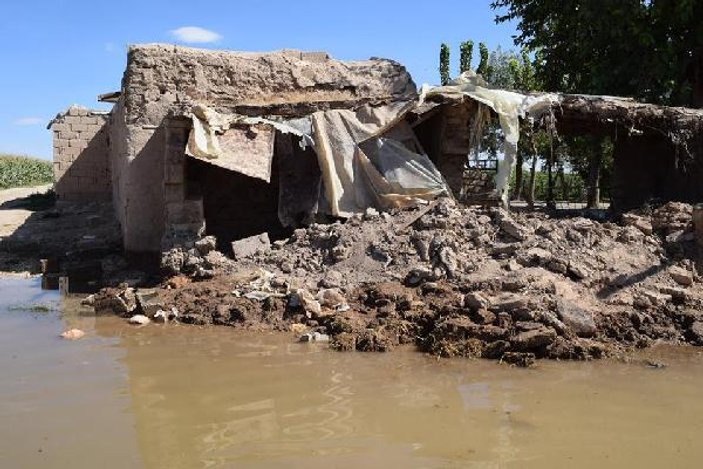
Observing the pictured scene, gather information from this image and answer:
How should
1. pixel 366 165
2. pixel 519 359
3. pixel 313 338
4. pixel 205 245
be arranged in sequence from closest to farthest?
pixel 519 359 → pixel 313 338 → pixel 205 245 → pixel 366 165

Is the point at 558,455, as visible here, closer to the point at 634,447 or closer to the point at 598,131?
the point at 634,447

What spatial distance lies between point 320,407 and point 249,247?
4.44 metres

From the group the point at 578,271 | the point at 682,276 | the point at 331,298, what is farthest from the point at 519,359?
the point at 682,276

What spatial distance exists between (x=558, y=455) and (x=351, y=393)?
1591 mm

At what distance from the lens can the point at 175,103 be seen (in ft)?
33.4

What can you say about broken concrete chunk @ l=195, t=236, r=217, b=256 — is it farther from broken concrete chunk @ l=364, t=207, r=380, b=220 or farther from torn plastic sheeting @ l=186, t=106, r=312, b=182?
broken concrete chunk @ l=364, t=207, r=380, b=220

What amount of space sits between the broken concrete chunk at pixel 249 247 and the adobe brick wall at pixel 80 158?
9.07 metres

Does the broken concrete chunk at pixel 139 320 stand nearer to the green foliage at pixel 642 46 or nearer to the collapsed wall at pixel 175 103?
the collapsed wall at pixel 175 103

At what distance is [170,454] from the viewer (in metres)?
3.87

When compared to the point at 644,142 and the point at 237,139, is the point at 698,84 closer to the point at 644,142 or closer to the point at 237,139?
the point at 644,142

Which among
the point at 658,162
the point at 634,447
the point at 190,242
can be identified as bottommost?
the point at 634,447

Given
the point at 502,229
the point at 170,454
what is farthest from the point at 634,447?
the point at 502,229

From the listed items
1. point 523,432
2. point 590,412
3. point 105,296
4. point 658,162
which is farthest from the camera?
point 658,162

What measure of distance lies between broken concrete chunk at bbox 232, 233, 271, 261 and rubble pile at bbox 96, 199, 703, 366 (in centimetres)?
7
